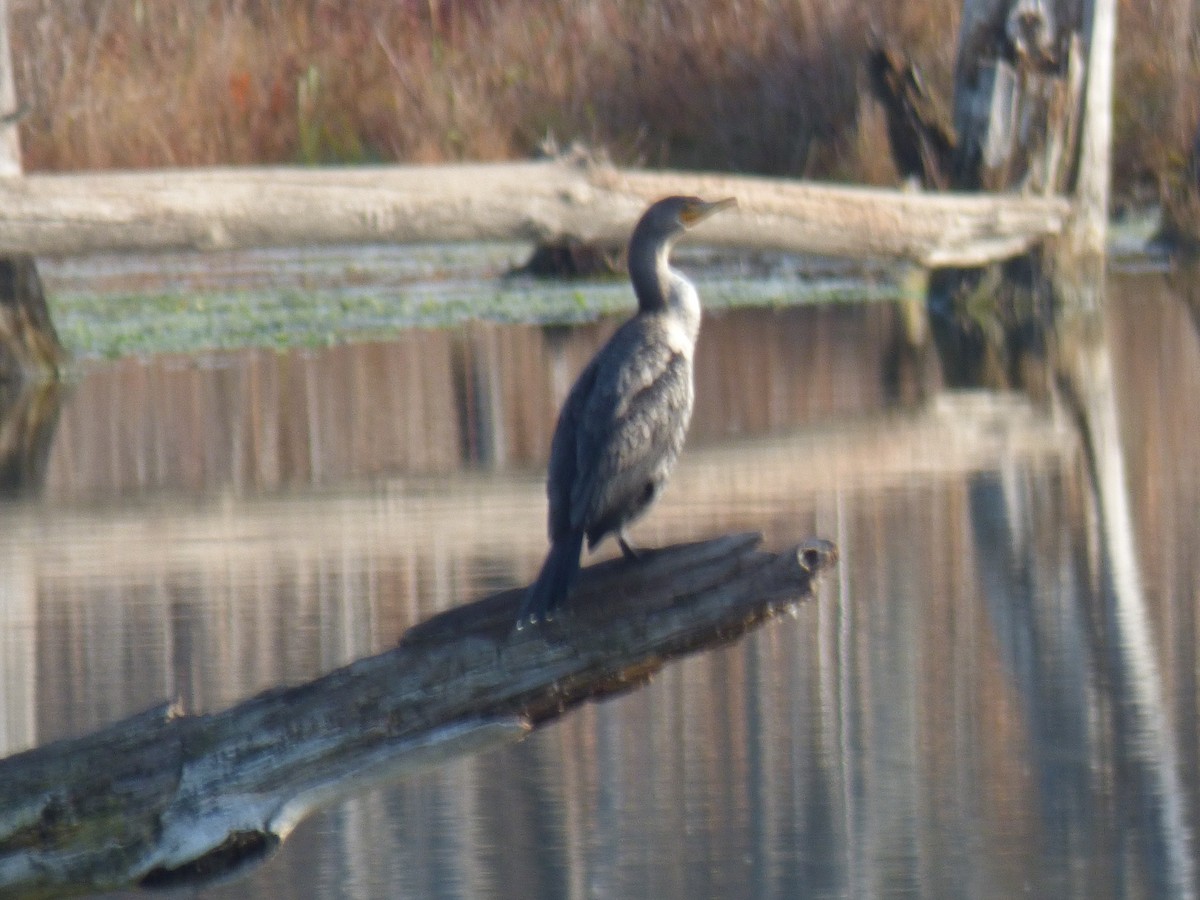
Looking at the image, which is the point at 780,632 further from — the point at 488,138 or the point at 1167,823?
the point at 488,138

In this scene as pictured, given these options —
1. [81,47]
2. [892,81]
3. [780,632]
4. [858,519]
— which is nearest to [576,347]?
[892,81]

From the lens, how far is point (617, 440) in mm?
3287

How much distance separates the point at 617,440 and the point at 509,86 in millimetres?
10960

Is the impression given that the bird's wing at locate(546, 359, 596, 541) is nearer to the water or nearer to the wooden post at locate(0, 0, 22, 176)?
the water

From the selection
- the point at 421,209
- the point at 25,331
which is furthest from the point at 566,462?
the point at 25,331

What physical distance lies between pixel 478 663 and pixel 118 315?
7501 millimetres

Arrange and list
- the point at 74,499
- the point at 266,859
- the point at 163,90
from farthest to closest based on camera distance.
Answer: the point at 163,90 < the point at 74,499 < the point at 266,859

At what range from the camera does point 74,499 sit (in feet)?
19.4

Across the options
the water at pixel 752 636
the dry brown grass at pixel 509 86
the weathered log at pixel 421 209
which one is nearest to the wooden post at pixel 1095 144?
the weathered log at pixel 421 209

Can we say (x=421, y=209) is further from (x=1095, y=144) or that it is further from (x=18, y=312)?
(x=1095, y=144)

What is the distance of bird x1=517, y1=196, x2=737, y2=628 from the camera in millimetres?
3189

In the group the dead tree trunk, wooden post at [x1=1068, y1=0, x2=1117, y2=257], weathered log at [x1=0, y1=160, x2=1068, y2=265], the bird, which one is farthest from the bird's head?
wooden post at [x1=1068, y1=0, x2=1117, y2=257]

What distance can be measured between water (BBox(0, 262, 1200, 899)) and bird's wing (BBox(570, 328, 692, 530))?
42 cm

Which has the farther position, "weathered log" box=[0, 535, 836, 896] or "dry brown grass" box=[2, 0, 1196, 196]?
"dry brown grass" box=[2, 0, 1196, 196]
